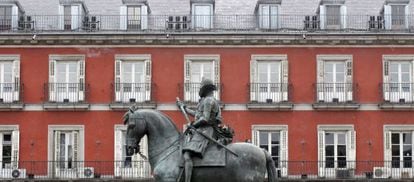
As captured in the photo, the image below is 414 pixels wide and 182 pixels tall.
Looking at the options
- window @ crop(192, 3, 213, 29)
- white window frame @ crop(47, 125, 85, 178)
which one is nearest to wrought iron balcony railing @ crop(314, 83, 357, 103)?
window @ crop(192, 3, 213, 29)

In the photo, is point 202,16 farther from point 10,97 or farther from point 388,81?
point 10,97

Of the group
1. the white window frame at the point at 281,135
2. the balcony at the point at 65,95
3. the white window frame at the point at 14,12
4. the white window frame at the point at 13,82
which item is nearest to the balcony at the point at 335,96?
the white window frame at the point at 281,135

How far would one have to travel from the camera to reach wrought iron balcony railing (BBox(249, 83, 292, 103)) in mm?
40406

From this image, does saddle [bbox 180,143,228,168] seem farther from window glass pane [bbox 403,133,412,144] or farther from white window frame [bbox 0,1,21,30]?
white window frame [bbox 0,1,21,30]

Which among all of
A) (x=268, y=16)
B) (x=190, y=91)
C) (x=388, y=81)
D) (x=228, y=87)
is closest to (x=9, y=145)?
(x=190, y=91)

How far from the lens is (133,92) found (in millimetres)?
40250

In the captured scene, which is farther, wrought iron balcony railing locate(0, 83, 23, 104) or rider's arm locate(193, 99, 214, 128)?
wrought iron balcony railing locate(0, 83, 23, 104)

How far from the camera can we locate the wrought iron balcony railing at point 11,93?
1586 inches

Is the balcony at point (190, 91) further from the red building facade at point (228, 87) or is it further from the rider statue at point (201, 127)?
the rider statue at point (201, 127)

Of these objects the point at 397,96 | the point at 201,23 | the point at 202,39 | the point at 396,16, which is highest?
the point at 396,16

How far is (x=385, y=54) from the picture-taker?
40.7 meters

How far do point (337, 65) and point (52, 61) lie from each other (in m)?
12.7

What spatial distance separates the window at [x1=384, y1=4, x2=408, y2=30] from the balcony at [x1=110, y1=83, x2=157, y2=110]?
11.1 metres

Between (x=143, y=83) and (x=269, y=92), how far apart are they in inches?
220
